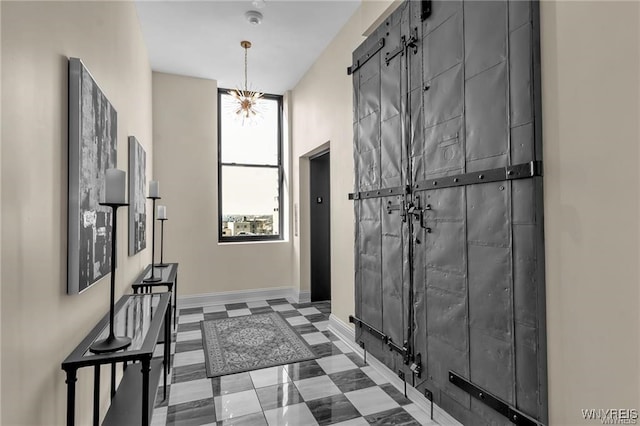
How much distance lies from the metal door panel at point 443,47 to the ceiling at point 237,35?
4.79ft

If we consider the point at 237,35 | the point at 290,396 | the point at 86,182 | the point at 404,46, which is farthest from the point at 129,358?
the point at 237,35

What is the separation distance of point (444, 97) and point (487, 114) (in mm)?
365

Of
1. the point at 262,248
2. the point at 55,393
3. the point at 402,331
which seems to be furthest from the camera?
the point at 262,248

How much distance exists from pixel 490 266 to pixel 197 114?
4.57 metres

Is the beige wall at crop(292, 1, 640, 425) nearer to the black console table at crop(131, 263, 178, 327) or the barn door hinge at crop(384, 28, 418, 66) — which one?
the barn door hinge at crop(384, 28, 418, 66)

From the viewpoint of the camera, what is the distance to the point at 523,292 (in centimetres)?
159

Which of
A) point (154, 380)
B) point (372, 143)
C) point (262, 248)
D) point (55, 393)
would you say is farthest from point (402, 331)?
point (262, 248)

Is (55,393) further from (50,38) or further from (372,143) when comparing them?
(372,143)

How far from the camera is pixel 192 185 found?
16.6ft

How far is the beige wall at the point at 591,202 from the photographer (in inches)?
48.8

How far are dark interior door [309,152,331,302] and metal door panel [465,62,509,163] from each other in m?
3.38

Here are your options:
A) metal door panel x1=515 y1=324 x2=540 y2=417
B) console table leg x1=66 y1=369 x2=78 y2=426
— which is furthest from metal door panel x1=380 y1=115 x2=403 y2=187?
console table leg x1=66 y1=369 x2=78 y2=426

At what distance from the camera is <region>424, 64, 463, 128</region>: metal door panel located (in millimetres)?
1964

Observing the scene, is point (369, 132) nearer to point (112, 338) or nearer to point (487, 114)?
point (487, 114)
